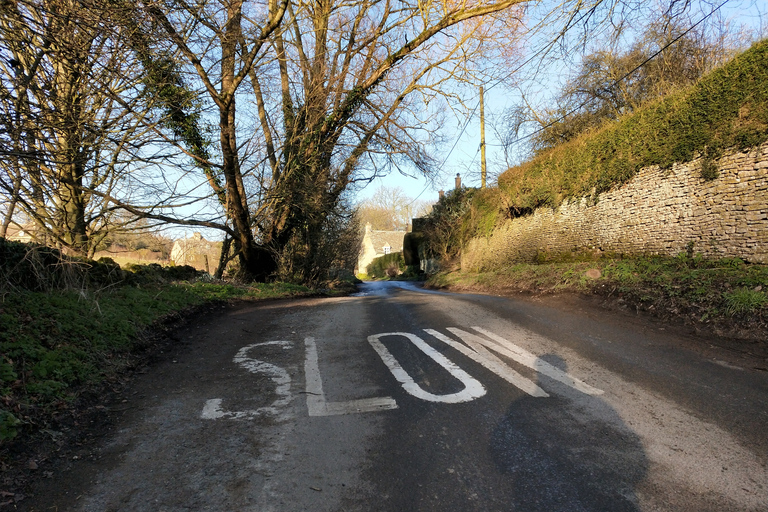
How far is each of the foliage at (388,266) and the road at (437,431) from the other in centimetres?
3973

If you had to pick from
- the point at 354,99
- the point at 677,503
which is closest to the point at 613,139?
the point at 354,99

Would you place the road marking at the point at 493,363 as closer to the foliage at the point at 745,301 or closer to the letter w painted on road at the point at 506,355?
the letter w painted on road at the point at 506,355

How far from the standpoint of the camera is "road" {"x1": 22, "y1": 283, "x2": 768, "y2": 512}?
247 centimetres

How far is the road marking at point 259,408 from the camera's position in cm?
362

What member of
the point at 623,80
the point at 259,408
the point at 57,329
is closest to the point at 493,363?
the point at 259,408

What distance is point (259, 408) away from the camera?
3.75 m

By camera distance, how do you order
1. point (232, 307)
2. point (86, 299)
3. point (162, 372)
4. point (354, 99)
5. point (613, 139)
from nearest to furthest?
point (162, 372), point (86, 299), point (232, 307), point (613, 139), point (354, 99)

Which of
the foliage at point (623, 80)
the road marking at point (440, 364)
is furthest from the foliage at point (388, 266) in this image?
the road marking at point (440, 364)

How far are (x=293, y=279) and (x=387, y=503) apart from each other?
51.5ft

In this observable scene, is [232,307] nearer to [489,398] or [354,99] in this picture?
[489,398]

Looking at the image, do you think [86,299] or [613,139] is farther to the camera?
[613,139]

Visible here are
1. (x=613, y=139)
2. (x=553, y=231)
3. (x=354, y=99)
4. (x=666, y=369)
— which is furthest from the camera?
(x=553, y=231)

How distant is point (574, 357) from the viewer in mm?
5039

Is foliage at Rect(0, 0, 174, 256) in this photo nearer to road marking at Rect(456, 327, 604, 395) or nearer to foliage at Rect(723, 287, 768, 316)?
road marking at Rect(456, 327, 604, 395)
